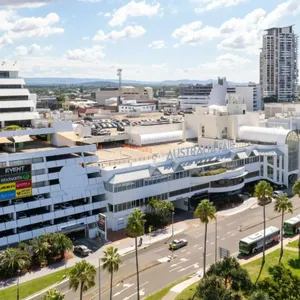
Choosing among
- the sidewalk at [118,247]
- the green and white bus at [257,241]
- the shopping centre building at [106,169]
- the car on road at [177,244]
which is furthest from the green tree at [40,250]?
the green and white bus at [257,241]

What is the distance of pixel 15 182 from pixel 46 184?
681 cm

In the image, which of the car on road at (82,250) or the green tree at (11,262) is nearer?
the green tree at (11,262)

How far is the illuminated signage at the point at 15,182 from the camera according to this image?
81312 mm

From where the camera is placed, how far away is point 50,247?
7800 cm

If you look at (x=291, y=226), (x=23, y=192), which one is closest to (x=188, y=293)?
(x=291, y=226)

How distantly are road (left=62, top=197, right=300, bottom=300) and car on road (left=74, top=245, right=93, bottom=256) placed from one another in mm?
7223

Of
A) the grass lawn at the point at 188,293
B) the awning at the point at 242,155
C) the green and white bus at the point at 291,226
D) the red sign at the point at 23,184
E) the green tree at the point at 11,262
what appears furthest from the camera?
the awning at the point at 242,155

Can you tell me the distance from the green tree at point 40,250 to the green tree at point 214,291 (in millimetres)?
29265

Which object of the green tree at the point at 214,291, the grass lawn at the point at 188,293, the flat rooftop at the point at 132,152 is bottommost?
the grass lawn at the point at 188,293

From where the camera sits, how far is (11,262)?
233 ft

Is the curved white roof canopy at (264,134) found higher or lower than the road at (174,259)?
higher

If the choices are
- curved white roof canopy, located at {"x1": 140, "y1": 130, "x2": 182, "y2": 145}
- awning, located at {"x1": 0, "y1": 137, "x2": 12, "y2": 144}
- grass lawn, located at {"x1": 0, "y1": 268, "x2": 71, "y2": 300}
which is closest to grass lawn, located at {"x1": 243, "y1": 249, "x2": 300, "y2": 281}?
grass lawn, located at {"x1": 0, "y1": 268, "x2": 71, "y2": 300}

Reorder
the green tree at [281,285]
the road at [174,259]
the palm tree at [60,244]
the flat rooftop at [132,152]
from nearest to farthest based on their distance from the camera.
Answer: the green tree at [281,285] < the road at [174,259] < the palm tree at [60,244] < the flat rooftop at [132,152]

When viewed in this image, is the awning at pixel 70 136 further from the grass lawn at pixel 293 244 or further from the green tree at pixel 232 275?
the grass lawn at pixel 293 244
